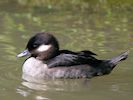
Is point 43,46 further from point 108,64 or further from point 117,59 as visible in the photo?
point 117,59

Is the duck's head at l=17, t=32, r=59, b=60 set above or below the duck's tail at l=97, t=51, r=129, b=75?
above

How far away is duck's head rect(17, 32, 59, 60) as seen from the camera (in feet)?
34.2

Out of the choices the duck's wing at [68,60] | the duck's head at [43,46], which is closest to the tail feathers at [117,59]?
the duck's wing at [68,60]

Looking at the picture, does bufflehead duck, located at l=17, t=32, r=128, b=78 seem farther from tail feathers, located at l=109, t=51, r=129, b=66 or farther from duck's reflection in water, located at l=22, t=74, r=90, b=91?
duck's reflection in water, located at l=22, t=74, r=90, b=91

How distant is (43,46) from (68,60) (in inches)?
23.6

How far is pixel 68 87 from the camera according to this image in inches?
382

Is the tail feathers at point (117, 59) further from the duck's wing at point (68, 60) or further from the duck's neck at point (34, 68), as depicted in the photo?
the duck's neck at point (34, 68)

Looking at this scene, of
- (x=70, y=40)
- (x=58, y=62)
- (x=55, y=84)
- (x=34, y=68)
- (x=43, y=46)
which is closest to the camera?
(x=55, y=84)

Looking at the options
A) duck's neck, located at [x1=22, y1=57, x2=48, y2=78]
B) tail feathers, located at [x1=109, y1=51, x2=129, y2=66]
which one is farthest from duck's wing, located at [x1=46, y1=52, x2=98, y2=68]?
tail feathers, located at [x1=109, y1=51, x2=129, y2=66]

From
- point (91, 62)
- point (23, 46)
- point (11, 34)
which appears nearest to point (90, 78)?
point (91, 62)

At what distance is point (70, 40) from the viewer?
12781mm

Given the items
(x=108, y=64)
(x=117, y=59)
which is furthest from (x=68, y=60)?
(x=117, y=59)

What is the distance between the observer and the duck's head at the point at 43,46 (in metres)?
10.4

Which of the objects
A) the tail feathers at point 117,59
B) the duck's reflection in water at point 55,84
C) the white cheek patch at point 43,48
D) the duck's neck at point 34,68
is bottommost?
the duck's reflection in water at point 55,84
